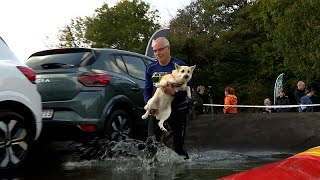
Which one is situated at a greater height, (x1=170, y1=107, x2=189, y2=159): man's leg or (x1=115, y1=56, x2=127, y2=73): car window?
(x1=115, y1=56, x2=127, y2=73): car window

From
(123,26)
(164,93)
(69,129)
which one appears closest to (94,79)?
(69,129)

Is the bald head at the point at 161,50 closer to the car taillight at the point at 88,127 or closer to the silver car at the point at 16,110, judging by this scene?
the silver car at the point at 16,110

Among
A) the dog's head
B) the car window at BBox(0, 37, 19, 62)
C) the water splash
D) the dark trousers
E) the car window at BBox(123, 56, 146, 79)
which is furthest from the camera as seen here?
the car window at BBox(123, 56, 146, 79)

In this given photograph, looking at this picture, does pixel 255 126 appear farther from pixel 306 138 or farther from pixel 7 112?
pixel 7 112

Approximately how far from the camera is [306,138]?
27.2 feet

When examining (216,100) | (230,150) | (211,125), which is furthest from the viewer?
(216,100)

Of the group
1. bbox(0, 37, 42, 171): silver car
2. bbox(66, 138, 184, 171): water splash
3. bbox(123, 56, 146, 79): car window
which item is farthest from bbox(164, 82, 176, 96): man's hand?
bbox(123, 56, 146, 79): car window

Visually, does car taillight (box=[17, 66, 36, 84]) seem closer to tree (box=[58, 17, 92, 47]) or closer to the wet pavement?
the wet pavement

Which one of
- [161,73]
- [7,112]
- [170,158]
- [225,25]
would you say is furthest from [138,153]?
[225,25]

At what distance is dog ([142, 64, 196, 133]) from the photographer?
6.00 meters

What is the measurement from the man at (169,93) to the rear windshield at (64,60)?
162 centimetres

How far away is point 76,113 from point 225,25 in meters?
51.4

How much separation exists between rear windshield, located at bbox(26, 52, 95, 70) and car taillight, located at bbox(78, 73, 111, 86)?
0.25 metres

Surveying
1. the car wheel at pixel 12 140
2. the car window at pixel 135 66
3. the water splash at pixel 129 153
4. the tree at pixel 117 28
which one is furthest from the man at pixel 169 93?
the tree at pixel 117 28
